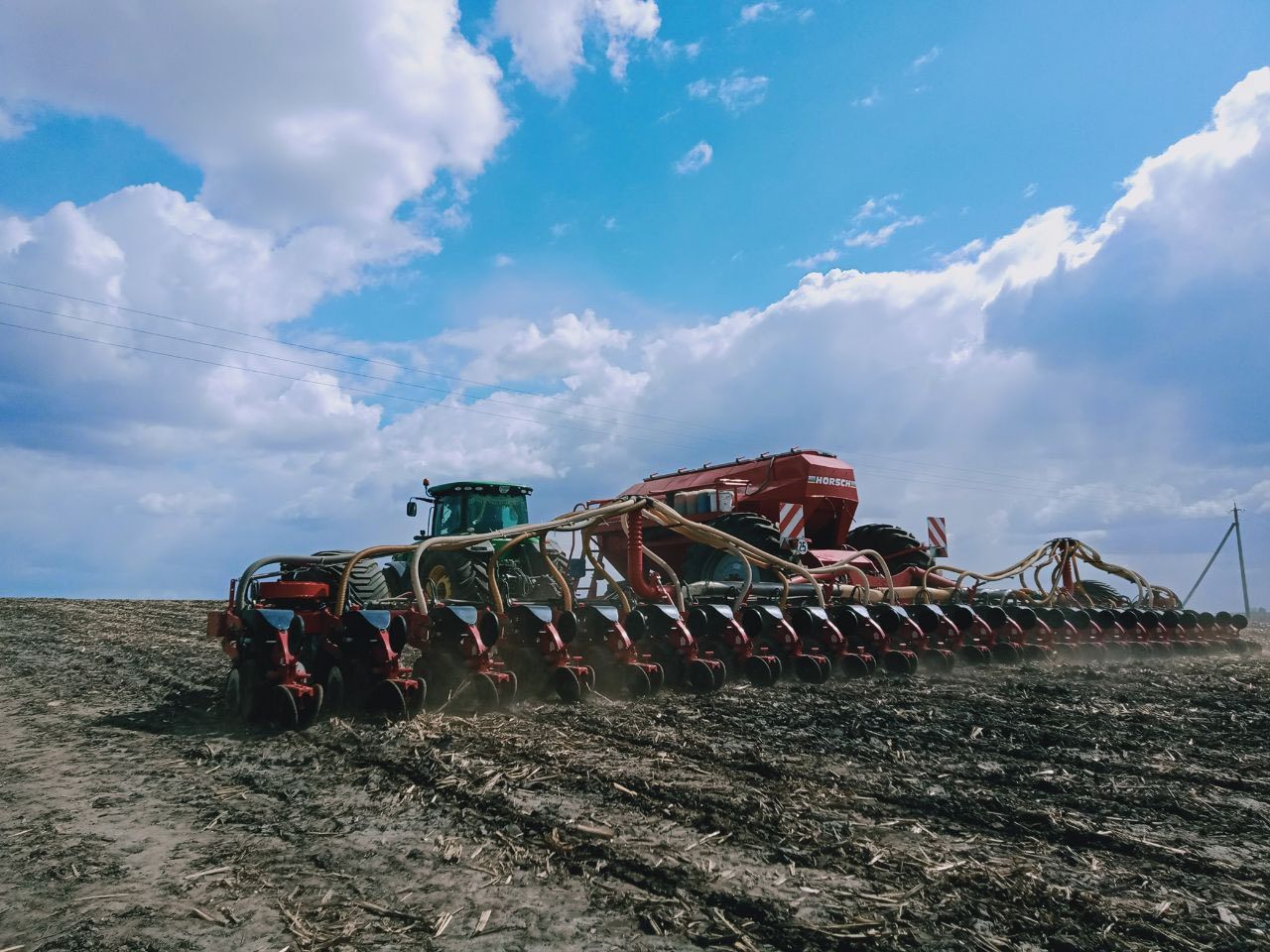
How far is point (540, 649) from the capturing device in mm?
6012

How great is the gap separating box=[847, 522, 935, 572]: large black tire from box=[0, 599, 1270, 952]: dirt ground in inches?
237

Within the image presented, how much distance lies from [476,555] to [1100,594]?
9.65 m

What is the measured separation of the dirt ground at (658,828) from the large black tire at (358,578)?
2313mm

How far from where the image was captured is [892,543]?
1199 centimetres

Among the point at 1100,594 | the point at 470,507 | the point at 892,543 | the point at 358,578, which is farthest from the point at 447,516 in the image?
the point at 1100,594

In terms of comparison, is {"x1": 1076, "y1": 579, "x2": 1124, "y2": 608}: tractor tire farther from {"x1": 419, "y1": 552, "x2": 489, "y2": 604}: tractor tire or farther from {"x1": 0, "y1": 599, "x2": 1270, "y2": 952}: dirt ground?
{"x1": 419, "y1": 552, "x2": 489, "y2": 604}: tractor tire

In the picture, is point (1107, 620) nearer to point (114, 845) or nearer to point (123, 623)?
point (114, 845)

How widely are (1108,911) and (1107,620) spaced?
8958 mm

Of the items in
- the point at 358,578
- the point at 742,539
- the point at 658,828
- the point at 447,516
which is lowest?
the point at 658,828

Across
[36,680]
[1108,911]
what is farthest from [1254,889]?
[36,680]

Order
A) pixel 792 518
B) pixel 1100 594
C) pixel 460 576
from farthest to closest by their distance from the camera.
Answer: pixel 1100 594 → pixel 460 576 → pixel 792 518

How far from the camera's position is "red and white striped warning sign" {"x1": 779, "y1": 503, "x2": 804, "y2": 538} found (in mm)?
11156

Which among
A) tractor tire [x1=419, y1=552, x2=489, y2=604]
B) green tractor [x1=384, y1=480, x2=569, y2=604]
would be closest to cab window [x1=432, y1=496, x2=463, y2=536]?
green tractor [x1=384, y1=480, x2=569, y2=604]

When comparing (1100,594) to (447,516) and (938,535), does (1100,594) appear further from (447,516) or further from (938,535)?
(447,516)
